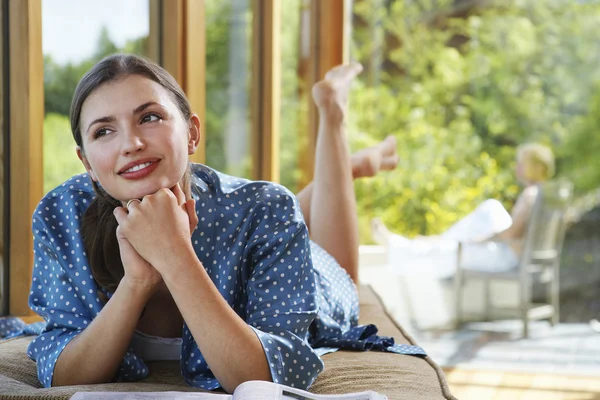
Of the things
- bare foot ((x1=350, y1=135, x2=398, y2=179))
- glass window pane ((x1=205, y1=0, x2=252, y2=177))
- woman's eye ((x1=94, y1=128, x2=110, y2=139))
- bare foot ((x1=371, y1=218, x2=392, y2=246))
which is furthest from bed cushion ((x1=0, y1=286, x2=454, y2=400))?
bare foot ((x1=371, y1=218, x2=392, y2=246))

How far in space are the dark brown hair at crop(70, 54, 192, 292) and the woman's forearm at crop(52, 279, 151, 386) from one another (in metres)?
0.15

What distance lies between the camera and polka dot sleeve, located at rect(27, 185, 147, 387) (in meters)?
1.37

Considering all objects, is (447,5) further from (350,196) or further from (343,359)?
(343,359)

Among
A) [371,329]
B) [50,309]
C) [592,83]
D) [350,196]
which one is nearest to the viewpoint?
[50,309]

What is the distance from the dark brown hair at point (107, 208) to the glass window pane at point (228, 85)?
5.36ft

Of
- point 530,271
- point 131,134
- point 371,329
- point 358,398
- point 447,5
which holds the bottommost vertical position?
point 530,271

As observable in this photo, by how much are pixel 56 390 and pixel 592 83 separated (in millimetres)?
3665

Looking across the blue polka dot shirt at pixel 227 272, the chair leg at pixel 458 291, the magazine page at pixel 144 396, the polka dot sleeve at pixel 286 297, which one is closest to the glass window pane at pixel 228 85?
the chair leg at pixel 458 291

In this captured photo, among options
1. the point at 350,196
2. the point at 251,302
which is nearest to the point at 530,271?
the point at 350,196

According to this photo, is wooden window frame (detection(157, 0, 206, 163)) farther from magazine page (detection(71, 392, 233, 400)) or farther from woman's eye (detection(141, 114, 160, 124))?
magazine page (detection(71, 392, 233, 400))

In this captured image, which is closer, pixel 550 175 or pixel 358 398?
pixel 358 398

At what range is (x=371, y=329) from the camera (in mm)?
1798

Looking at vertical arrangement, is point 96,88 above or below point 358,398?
above

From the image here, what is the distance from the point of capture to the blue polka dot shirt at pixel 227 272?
130 cm
